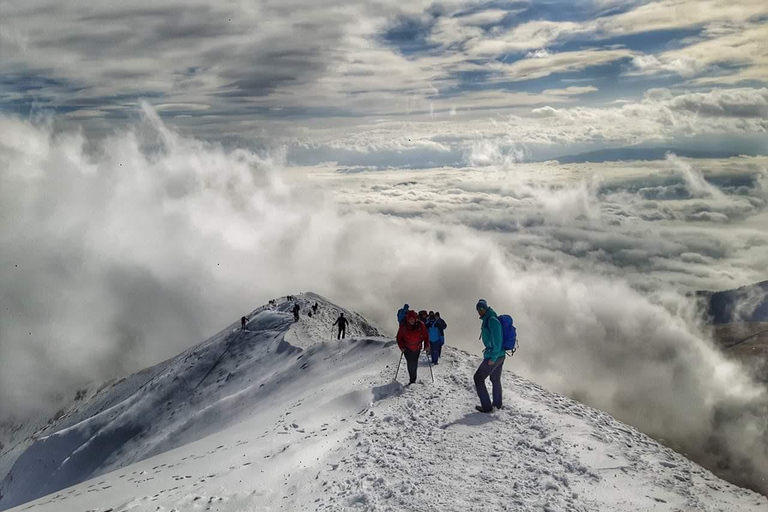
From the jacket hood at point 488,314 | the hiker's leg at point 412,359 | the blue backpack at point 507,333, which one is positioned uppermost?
the jacket hood at point 488,314

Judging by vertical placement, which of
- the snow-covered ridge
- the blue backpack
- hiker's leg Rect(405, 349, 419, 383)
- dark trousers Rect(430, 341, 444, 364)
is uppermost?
the blue backpack

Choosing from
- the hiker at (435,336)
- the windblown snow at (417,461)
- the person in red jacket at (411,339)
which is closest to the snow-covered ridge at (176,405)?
the hiker at (435,336)

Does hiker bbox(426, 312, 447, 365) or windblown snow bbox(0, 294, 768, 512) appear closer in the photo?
windblown snow bbox(0, 294, 768, 512)

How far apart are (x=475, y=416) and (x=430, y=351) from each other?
5.87 meters

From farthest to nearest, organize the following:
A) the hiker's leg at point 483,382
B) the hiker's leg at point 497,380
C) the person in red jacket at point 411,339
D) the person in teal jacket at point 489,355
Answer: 1. the person in red jacket at point 411,339
2. the hiker's leg at point 497,380
3. the hiker's leg at point 483,382
4. the person in teal jacket at point 489,355

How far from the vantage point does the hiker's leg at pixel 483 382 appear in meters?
15.3

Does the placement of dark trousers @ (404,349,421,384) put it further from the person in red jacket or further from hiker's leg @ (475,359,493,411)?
hiker's leg @ (475,359,493,411)

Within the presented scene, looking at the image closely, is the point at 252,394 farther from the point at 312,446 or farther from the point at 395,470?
the point at 395,470

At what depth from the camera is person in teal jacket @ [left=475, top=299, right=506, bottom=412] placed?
15133 millimetres

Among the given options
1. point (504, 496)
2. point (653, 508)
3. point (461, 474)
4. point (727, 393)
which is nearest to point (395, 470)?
point (461, 474)

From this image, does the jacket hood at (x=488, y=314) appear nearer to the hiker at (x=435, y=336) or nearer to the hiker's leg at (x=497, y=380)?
the hiker's leg at (x=497, y=380)

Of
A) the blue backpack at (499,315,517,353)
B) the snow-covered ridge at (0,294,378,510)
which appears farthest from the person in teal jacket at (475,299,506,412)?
the snow-covered ridge at (0,294,378,510)

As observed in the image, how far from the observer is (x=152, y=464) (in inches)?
773

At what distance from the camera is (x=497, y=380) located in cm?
1554
